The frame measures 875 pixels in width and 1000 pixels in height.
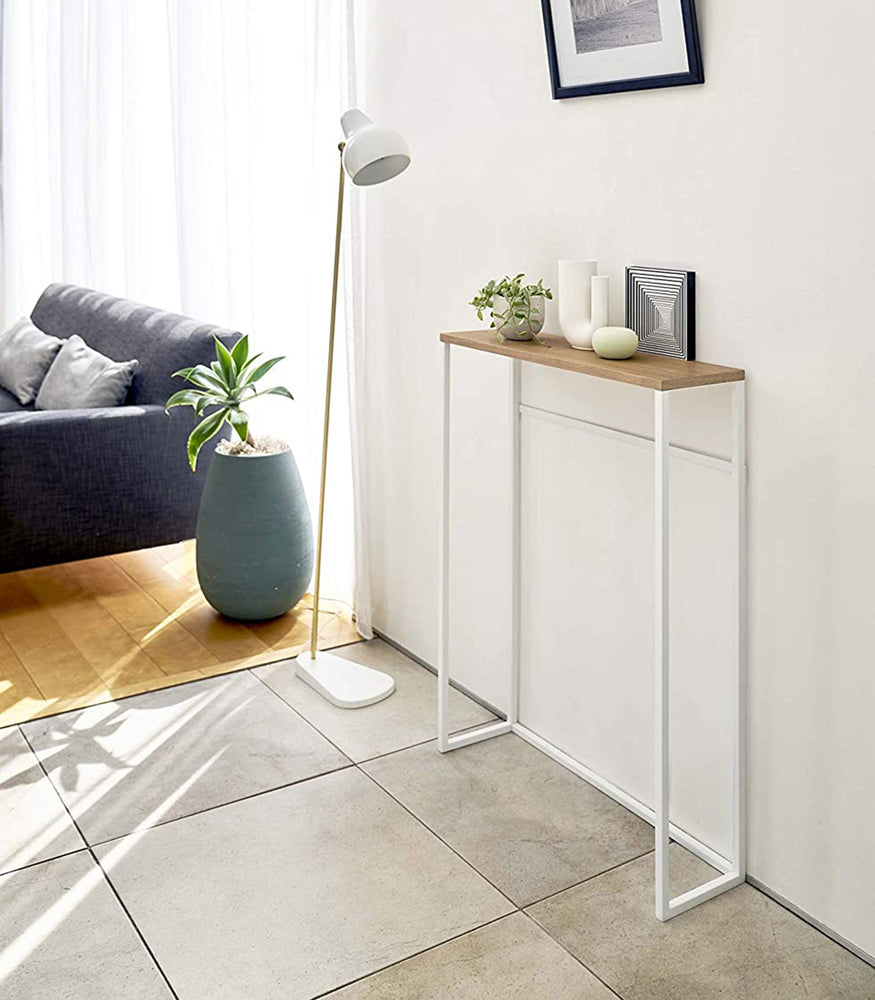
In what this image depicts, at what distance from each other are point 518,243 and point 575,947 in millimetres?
1468

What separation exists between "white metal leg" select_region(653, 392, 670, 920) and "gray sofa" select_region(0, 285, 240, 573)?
78.8 inches

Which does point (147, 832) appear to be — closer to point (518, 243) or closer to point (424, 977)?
point (424, 977)

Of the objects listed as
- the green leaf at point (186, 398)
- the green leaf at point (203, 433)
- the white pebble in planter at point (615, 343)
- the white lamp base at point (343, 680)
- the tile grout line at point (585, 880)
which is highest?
the white pebble in planter at point (615, 343)

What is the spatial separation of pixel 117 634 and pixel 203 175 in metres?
1.72

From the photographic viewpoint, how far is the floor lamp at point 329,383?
2562 mm

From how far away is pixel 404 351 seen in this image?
3131mm

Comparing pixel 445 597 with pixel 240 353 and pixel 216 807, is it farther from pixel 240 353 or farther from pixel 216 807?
pixel 240 353

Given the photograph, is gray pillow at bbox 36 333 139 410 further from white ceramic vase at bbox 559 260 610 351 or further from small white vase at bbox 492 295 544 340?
white ceramic vase at bbox 559 260 610 351

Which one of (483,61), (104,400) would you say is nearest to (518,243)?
(483,61)

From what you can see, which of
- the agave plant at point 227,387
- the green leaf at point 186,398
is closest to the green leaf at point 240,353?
the agave plant at point 227,387

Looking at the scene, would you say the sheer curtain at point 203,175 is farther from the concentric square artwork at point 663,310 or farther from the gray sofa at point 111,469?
the concentric square artwork at point 663,310

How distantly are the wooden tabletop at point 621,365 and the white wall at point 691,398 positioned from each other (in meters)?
0.08

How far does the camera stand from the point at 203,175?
4215mm

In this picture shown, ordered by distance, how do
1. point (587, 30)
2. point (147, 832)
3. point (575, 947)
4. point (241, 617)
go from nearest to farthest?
point (575, 947), point (587, 30), point (147, 832), point (241, 617)
